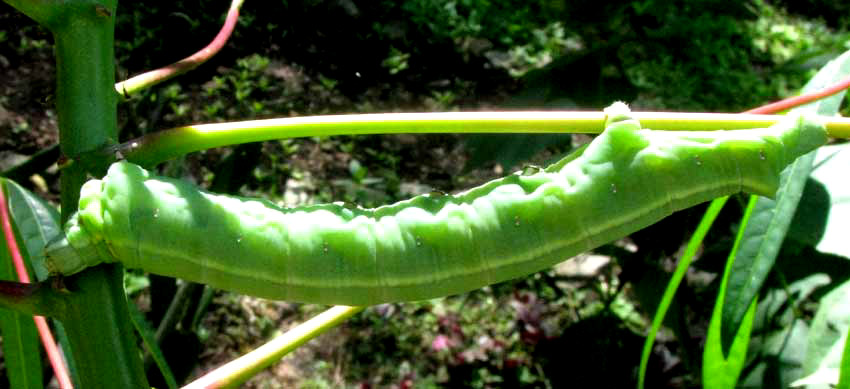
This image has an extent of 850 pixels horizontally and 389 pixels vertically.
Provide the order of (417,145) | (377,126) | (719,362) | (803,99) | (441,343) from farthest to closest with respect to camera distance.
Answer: (417,145), (441,343), (719,362), (803,99), (377,126)

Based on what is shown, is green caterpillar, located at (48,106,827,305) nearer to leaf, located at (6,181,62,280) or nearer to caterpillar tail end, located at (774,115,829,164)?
caterpillar tail end, located at (774,115,829,164)

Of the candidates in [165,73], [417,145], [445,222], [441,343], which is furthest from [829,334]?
[417,145]

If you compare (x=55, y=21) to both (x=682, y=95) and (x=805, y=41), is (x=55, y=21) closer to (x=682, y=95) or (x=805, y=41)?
(x=682, y=95)

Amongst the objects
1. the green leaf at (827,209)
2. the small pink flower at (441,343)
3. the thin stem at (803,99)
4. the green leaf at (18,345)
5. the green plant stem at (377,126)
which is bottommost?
the green leaf at (18,345)

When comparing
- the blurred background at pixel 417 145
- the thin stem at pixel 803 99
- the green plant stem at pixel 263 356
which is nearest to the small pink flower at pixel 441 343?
the blurred background at pixel 417 145

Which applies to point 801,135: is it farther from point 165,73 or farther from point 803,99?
point 165,73

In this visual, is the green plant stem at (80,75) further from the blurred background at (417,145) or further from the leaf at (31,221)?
the blurred background at (417,145)

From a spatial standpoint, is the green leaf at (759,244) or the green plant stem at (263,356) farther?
the green leaf at (759,244)

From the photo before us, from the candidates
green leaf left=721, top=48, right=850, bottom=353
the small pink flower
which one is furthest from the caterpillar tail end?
the small pink flower
